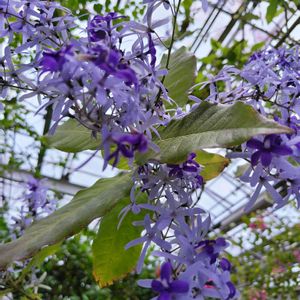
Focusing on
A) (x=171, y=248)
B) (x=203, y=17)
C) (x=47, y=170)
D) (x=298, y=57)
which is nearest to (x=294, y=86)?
(x=298, y=57)

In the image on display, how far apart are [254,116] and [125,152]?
114 mm

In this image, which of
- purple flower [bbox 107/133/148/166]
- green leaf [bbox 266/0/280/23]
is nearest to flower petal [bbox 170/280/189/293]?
purple flower [bbox 107/133/148/166]

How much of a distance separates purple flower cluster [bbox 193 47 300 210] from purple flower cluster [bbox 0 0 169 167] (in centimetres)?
10

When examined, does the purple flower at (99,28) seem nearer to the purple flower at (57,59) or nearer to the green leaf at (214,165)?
the purple flower at (57,59)

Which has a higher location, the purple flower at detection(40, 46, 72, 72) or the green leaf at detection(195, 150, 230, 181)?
the purple flower at detection(40, 46, 72, 72)

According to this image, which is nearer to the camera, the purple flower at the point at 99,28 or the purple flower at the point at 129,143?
the purple flower at the point at 129,143

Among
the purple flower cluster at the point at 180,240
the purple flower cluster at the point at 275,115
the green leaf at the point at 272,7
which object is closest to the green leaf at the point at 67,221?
the purple flower cluster at the point at 180,240

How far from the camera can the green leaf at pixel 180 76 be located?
0.64m

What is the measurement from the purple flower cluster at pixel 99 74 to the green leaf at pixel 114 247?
162mm

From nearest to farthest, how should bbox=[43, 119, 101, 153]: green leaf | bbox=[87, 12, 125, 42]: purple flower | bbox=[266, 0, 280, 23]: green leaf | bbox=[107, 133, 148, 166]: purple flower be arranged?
bbox=[107, 133, 148, 166]: purple flower, bbox=[87, 12, 125, 42]: purple flower, bbox=[43, 119, 101, 153]: green leaf, bbox=[266, 0, 280, 23]: green leaf

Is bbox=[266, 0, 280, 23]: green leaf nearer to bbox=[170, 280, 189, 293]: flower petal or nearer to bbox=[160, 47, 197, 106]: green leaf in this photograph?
bbox=[160, 47, 197, 106]: green leaf

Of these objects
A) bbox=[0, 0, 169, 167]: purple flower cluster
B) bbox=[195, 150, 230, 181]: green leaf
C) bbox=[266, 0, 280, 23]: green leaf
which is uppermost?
bbox=[266, 0, 280, 23]: green leaf

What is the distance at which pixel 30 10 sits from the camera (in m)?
0.54

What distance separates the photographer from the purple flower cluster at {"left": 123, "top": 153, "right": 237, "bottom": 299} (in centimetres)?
38
